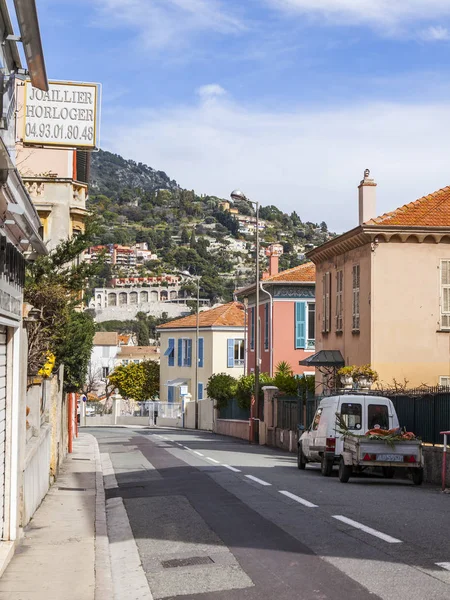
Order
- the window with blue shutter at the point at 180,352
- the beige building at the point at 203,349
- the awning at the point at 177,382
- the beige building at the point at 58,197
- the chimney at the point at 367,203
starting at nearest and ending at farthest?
the beige building at the point at 58,197 → the chimney at the point at 367,203 → the beige building at the point at 203,349 → the awning at the point at 177,382 → the window with blue shutter at the point at 180,352

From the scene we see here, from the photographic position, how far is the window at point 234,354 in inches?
2837

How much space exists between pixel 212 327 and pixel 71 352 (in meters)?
48.2

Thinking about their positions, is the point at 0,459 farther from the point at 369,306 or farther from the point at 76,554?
the point at 369,306

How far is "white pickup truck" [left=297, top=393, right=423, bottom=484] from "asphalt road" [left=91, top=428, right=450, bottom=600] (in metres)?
0.53

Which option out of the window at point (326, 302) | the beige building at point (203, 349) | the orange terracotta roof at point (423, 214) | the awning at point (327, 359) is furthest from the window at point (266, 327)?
the orange terracotta roof at point (423, 214)

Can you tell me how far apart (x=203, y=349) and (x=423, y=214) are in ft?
138

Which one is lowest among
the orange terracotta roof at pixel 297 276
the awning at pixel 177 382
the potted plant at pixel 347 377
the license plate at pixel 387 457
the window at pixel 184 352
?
the license plate at pixel 387 457

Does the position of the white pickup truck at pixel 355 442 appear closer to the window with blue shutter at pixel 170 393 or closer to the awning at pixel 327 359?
the awning at pixel 327 359

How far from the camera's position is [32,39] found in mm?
9695

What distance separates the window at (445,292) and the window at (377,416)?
11195 mm

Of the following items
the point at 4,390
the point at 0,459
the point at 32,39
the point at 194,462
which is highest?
the point at 32,39

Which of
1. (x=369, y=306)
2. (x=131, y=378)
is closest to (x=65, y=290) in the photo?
(x=369, y=306)

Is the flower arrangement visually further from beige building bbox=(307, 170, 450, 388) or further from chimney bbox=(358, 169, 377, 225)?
chimney bbox=(358, 169, 377, 225)

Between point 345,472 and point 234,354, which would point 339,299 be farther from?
point 234,354
